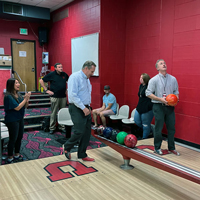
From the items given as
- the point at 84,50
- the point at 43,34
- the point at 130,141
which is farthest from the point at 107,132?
the point at 43,34

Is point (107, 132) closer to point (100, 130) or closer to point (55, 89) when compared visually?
point (100, 130)

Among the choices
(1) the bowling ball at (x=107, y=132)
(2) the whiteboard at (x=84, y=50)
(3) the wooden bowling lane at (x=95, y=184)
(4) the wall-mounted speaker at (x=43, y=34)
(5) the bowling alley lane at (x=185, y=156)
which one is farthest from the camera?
(4) the wall-mounted speaker at (x=43, y=34)

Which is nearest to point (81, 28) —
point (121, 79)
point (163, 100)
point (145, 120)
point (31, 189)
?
point (121, 79)

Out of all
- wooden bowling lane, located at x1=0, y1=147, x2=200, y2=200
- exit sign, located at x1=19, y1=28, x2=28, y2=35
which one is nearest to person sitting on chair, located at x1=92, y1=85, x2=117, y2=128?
wooden bowling lane, located at x1=0, y1=147, x2=200, y2=200

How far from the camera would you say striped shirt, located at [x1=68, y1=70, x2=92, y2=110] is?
120 inches

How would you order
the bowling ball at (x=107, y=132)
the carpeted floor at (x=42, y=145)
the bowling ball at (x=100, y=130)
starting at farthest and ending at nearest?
the carpeted floor at (x=42, y=145)
the bowling ball at (x=100, y=130)
the bowling ball at (x=107, y=132)

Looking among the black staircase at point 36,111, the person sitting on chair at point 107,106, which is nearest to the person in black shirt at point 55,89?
the black staircase at point 36,111

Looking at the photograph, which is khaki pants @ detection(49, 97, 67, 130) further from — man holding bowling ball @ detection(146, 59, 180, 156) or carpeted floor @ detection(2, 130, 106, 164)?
man holding bowling ball @ detection(146, 59, 180, 156)

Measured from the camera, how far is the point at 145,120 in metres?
4.32

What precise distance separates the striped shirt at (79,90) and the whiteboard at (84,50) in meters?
2.49

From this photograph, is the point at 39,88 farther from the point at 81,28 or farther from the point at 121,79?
the point at 121,79

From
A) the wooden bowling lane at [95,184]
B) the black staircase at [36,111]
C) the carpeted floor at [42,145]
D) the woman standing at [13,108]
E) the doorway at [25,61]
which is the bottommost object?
the carpeted floor at [42,145]

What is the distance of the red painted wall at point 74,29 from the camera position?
5653 millimetres

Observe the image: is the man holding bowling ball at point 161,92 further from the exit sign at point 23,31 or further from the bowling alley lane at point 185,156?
the exit sign at point 23,31
